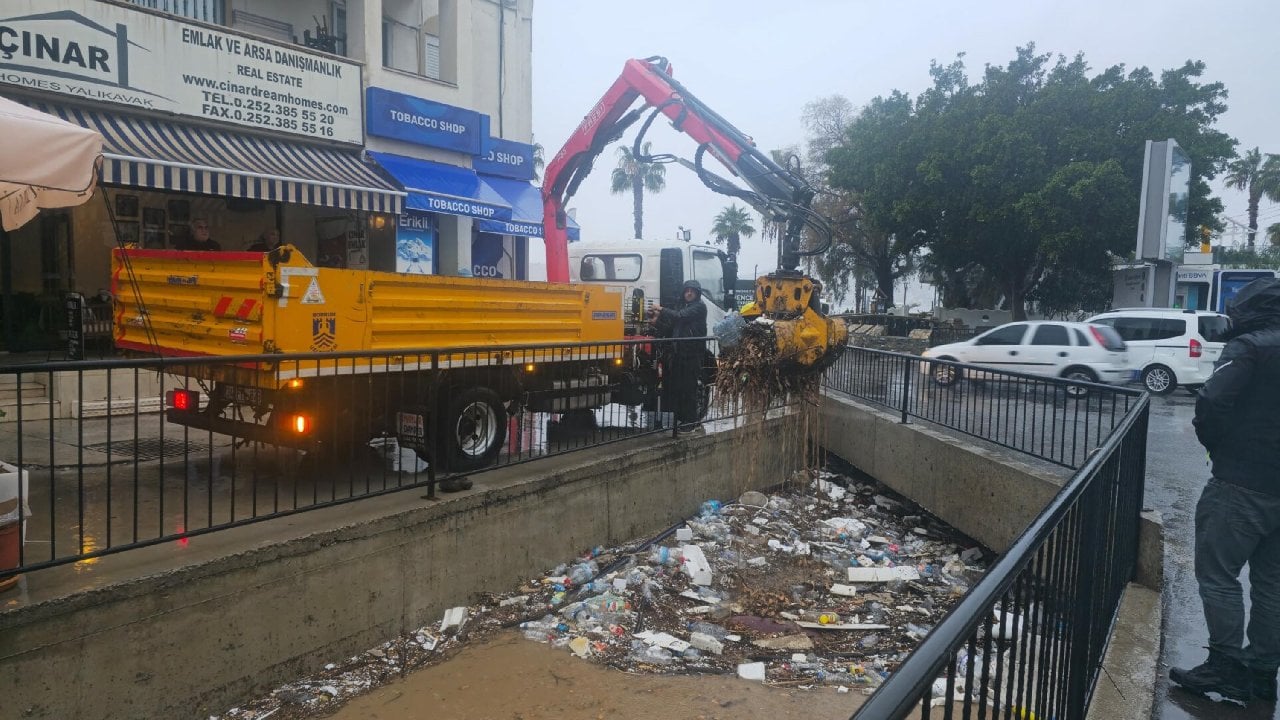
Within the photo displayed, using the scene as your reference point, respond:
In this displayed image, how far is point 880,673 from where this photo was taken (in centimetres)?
518

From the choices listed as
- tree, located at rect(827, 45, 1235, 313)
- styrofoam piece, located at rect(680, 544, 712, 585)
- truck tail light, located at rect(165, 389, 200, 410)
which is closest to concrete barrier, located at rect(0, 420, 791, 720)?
styrofoam piece, located at rect(680, 544, 712, 585)

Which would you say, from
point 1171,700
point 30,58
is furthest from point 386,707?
point 30,58

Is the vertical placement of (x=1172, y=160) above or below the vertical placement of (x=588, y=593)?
above

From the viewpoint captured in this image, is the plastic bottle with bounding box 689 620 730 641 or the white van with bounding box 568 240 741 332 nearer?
the plastic bottle with bounding box 689 620 730 641

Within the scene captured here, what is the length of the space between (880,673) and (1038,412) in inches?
135

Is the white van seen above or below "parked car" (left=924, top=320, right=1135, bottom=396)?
above

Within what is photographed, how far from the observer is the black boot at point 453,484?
591 centimetres

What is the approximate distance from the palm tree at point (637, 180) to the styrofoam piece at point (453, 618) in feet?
172

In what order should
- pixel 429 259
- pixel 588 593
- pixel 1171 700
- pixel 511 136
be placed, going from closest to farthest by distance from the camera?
pixel 1171 700
pixel 588 593
pixel 429 259
pixel 511 136

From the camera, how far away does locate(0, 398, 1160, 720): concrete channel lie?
369 cm

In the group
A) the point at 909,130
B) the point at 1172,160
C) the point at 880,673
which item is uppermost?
the point at 909,130

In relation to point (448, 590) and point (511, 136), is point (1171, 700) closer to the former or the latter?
point (448, 590)

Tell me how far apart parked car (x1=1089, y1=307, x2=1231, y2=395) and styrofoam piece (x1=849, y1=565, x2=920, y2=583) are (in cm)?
1216

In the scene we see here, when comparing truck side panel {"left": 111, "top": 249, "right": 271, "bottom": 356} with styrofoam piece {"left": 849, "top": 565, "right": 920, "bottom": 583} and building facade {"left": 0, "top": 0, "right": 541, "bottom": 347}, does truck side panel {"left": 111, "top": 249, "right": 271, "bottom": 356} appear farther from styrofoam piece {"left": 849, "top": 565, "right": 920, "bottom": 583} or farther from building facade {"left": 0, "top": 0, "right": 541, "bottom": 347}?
styrofoam piece {"left": 849, "top": 565, "right": 920, "bottom": 583}
